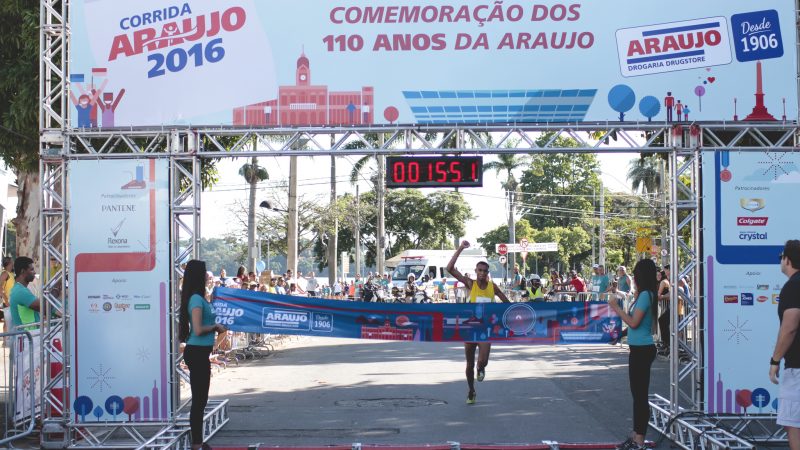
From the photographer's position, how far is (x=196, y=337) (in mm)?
8727

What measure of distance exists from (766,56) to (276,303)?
6875 mm

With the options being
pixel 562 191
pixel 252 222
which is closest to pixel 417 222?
pixel 562 191

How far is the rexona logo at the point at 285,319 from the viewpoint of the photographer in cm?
1123

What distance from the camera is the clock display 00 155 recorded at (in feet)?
32.9

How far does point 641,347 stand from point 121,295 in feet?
19.9

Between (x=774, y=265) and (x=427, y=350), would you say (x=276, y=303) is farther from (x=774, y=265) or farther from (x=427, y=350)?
(x=427, y=350)

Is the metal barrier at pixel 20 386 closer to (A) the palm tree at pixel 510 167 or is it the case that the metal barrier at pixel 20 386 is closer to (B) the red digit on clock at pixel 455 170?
(B) the red digit on clock at pixel 455 170

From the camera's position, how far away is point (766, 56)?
1012cm

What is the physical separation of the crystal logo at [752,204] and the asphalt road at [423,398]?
118 inches

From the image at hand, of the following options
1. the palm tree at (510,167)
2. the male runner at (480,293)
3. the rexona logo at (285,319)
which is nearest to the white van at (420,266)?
the palm tree at (510,167)

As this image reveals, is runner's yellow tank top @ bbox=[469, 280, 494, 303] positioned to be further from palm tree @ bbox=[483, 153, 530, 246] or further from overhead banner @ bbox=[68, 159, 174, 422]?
palm tree @ bbox=[483, 153, 530, 246]

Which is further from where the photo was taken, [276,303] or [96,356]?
[276,303]

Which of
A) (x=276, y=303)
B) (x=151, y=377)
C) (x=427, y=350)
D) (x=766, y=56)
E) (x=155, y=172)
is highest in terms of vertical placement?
(x=766, y=56)

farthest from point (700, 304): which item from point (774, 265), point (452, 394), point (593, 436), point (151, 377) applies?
point (151, 377)
